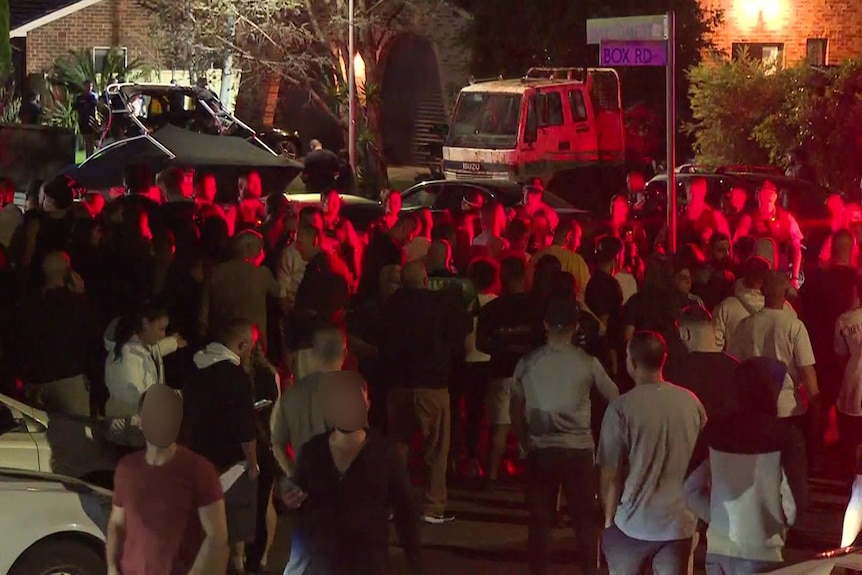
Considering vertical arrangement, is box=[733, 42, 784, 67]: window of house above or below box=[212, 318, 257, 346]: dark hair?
above

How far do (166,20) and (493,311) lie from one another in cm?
2929

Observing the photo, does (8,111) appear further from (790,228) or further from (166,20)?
(790,228)

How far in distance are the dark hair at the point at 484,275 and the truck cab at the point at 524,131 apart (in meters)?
16.5

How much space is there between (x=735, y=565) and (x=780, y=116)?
950 inches

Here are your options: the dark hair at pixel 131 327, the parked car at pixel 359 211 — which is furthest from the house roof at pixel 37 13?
the dark hair at pixel 131 327

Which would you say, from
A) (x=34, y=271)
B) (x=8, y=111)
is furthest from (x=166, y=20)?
(x=34, y=271)

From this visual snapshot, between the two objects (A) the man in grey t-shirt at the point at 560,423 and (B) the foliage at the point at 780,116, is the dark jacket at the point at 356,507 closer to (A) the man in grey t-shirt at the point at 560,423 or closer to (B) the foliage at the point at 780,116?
(A) the man in grey t-shirt at the point at 560,423

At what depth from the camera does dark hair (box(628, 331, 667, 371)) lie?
6672mm

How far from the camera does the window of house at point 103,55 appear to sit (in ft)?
131

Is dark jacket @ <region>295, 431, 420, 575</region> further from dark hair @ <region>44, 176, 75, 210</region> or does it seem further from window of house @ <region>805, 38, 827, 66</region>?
window of house @ <region>805, 38, 827, 66</region>

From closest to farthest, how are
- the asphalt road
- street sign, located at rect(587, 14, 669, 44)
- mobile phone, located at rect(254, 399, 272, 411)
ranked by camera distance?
mobile phone, located at rect(254, 399, 272, 411) < the asphalt road < street sign, located at rect(587, 14, 669, 44)

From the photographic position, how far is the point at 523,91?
2791 cm

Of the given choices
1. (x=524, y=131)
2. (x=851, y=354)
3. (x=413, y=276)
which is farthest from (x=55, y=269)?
(x=524, y=131)


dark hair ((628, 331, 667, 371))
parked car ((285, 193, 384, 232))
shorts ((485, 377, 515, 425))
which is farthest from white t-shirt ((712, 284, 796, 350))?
parked car ((285, 193, 384, 232))
